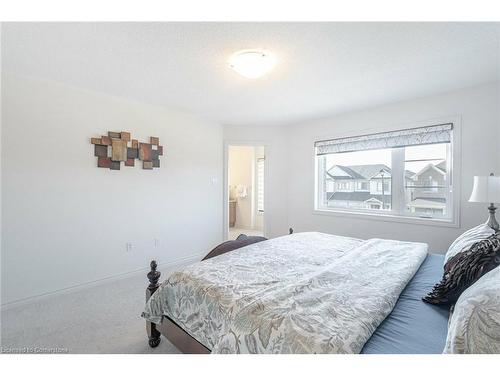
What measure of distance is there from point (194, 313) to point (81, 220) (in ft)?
7.12

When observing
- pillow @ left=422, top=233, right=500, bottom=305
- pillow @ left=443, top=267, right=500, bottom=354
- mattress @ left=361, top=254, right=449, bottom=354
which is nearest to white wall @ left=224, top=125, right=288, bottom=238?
mattress @ left=361, top=254, right=449, bottom=354

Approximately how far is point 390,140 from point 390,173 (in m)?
0.47

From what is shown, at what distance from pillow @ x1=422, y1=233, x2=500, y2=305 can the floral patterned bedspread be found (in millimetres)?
182

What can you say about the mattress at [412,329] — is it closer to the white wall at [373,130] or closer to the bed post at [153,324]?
the bed post at [153,324]

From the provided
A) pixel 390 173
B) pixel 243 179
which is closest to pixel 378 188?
pixel 390 173

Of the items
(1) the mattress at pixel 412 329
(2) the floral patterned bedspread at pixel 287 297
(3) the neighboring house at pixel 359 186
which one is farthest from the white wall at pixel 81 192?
(1) the mattress at pixel 412 329

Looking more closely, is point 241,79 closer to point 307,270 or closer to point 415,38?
point 415,38

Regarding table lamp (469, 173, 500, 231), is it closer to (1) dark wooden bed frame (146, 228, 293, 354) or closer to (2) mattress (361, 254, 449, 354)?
(2) mattress (361, 254, 449, 354)

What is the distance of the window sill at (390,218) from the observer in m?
2.94

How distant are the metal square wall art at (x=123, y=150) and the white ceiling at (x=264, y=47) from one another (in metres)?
0.54

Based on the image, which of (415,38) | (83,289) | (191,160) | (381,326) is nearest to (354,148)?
(415,38)

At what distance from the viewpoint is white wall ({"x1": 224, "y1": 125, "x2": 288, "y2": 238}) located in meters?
4.43

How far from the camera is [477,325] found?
32.1 inches

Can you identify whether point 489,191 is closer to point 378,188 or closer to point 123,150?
point 378,188
